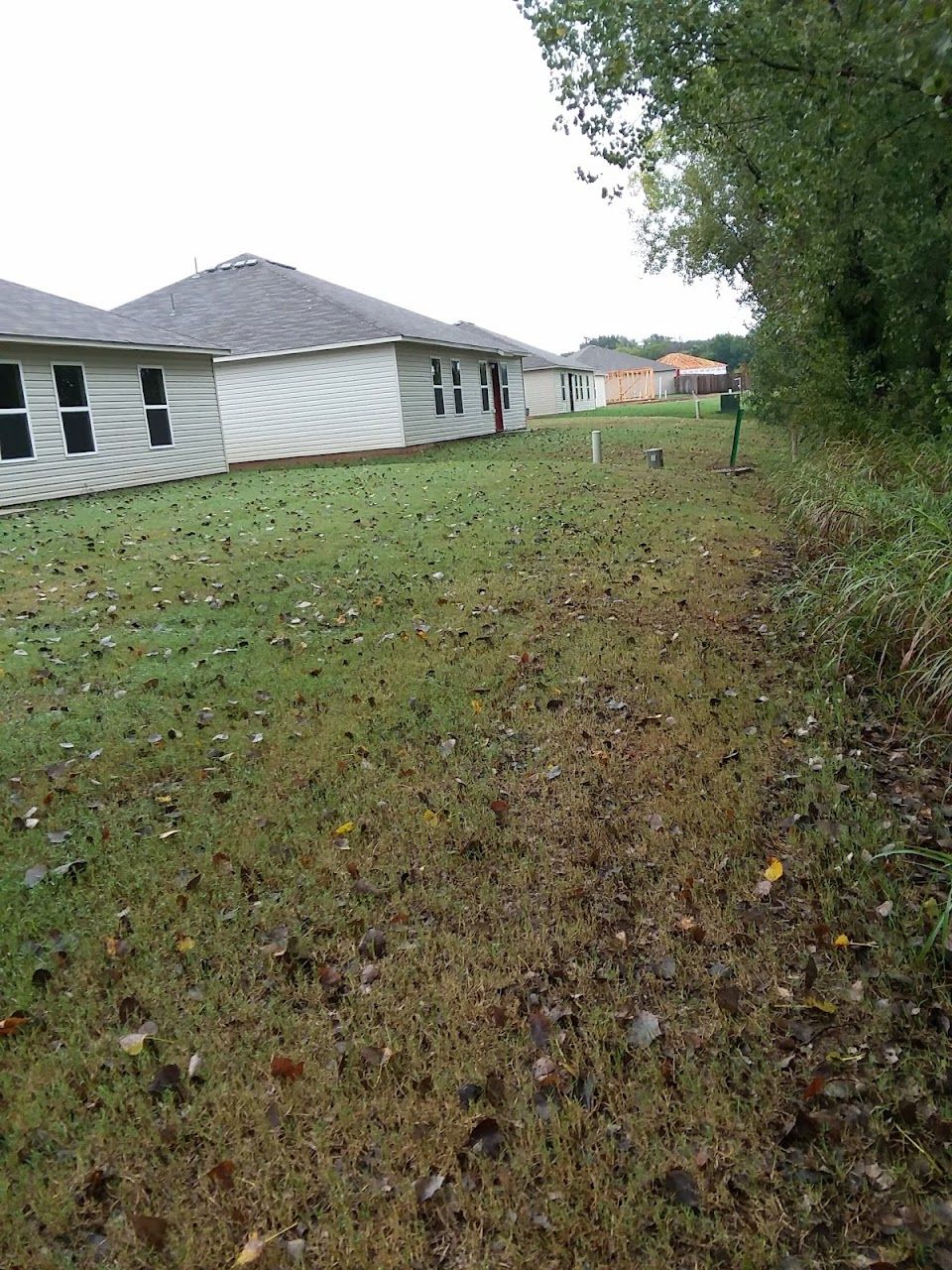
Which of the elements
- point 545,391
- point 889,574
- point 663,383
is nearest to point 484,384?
point 545,391

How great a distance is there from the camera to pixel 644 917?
3217mm

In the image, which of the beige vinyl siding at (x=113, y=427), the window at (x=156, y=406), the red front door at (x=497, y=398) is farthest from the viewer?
the red front door at (x=497, y=398)

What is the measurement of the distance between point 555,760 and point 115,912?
7.30 ft

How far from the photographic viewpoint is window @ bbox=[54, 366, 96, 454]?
1562cm

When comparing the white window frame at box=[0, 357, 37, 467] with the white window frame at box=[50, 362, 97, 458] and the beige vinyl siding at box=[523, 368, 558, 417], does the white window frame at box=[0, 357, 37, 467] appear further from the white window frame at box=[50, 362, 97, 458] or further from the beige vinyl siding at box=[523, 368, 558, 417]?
the beige vinyl siding at box=[523, 368, 558, 417]

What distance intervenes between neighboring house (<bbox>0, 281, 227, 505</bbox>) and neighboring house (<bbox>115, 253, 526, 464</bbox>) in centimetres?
218

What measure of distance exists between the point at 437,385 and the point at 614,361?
5277 cm

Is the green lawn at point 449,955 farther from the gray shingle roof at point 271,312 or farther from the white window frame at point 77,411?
the gray shingle roof at point 271,312

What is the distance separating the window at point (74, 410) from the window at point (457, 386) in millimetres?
12034

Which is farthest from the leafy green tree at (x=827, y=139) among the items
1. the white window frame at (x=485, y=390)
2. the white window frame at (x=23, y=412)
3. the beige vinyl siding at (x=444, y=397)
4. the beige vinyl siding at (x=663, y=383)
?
the beige vinyl siding at (x=663, y=383)

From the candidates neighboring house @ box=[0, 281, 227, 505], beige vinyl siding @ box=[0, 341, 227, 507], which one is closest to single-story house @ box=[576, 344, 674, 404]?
beige vinyl siding @ box=[0, 341, 227, 507]

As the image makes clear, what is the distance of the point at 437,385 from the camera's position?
24.4 m

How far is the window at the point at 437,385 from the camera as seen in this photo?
78.8 ft

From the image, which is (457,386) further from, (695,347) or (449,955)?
(695,347)
